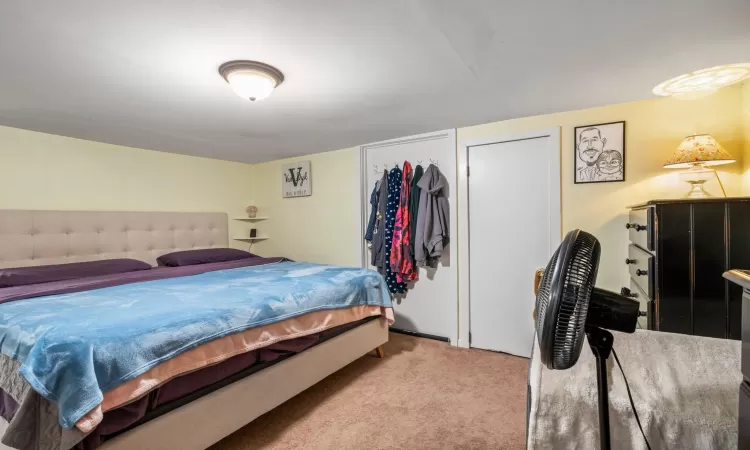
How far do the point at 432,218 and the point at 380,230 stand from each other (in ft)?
1.87

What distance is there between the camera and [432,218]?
117 inches

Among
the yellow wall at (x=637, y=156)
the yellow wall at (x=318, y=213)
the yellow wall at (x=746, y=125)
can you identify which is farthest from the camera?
the yellow wall at (x=318, y=213)

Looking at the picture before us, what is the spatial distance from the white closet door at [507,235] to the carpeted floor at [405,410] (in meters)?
0.27

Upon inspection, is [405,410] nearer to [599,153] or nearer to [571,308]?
[571,308]

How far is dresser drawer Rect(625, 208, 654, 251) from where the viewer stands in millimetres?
1655

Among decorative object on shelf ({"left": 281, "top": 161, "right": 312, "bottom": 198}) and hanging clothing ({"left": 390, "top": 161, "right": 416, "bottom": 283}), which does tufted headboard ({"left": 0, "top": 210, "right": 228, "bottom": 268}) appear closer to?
decorative object on shelf ({"left": 281, "top": 161, "right": 312, "bottom": 198})

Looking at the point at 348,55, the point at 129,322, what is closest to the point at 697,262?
the point at 348,55

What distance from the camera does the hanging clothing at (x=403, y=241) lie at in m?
3.07

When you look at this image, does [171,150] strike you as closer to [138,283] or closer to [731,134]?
[138,283]

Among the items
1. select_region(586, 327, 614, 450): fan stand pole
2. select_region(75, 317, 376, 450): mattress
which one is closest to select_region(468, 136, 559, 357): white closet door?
select_region(75, 317, 376, 450): mattress

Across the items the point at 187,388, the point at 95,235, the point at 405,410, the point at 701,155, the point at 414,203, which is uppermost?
the point at 701,155

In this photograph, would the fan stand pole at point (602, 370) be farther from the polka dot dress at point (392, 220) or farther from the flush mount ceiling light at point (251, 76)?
the polka dot dress at point (392, 220)

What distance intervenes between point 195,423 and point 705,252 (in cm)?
243

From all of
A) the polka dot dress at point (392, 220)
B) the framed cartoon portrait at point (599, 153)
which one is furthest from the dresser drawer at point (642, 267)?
the polka dot dress at point (392, 220)
